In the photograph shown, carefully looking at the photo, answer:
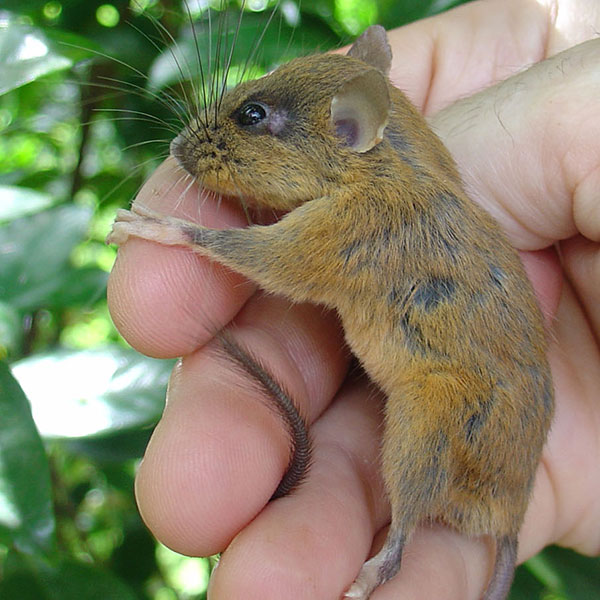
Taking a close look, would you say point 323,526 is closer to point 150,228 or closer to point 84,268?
point 150,228

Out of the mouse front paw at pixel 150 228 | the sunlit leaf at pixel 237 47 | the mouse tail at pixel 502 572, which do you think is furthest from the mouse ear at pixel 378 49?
the mouse tail at pixel 502 572

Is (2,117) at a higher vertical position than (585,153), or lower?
lower

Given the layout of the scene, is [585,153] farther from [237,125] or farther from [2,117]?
[2,117]

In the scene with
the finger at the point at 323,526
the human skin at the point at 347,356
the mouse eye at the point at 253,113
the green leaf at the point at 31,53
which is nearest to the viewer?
the finger at the point at 323,526

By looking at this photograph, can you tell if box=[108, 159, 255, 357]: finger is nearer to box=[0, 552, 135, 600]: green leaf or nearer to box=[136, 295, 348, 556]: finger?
box=[136, 295, 348, 556]: finger

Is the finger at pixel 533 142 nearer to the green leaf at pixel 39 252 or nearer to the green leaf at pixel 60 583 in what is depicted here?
the green leaf at pixel 39 252

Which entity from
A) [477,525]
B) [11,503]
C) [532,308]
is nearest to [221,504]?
[11,503]

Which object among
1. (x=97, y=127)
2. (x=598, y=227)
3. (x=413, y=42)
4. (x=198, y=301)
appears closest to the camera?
(x=198, y=301)
